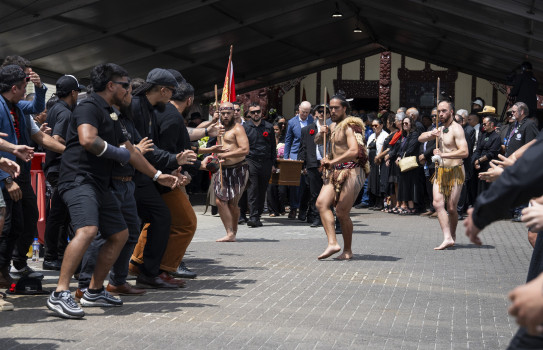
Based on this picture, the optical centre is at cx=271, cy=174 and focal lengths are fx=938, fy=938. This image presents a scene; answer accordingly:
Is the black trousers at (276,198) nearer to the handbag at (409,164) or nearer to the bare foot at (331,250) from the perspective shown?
the handbag at (409,164)

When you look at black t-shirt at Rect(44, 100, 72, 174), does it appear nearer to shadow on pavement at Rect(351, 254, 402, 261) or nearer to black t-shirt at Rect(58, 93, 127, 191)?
black t-shirt at Rect(58, 93, 127, 191)

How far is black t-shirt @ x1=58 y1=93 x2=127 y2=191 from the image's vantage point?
268 inches

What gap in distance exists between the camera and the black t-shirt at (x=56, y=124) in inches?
355

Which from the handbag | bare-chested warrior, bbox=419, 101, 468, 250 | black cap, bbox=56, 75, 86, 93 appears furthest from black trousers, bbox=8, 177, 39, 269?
the handbag

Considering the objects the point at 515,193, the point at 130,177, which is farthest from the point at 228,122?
the point at 515,193

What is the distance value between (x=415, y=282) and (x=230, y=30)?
46.0 feet

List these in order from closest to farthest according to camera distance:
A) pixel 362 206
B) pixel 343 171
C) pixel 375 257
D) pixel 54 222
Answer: pixel 54 222 → pixel 343 171 → pixel 375 257 → pixel 362 206

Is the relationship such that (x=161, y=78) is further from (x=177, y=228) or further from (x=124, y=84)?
(x=177, y=228)

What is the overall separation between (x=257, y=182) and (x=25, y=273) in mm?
8061

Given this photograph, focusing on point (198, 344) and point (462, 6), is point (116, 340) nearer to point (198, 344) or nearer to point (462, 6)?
→ point (198, 344)

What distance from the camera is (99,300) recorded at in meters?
7.02

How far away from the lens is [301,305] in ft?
24.0

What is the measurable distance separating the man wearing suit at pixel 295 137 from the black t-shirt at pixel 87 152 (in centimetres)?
951

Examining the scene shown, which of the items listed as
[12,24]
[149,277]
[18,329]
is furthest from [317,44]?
[18,329]
